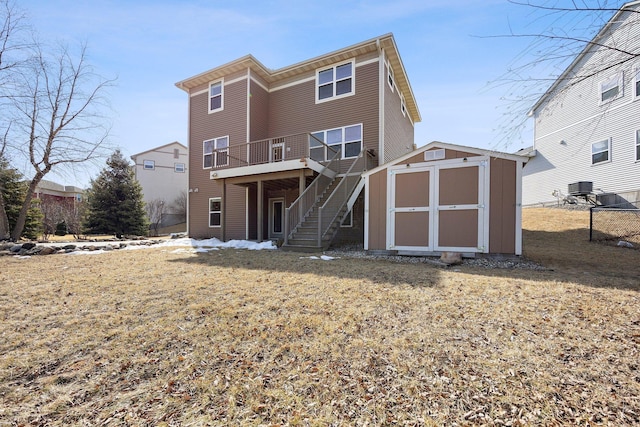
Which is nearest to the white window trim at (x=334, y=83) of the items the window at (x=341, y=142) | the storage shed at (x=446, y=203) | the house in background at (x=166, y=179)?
the window at (x=341, y=142)

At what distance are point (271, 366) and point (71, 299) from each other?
11.1 ft

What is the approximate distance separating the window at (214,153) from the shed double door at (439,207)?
8.96 m

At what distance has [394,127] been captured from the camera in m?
13.4

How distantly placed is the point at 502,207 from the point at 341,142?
273 inches

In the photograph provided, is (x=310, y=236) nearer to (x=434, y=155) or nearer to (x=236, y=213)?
(x=434, y=155)

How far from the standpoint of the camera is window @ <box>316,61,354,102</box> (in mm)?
12102

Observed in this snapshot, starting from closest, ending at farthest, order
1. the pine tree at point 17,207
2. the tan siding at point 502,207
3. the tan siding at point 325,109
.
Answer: the tan siding at point 502,207 → the tan siding at point 325,109 → the pine tree at point 17,207

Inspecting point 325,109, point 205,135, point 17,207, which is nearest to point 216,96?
point 205,135

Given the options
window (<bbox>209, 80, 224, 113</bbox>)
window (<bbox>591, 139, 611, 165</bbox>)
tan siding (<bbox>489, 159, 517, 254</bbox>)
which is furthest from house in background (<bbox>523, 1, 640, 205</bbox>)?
window (<bbox>209, 80, 224, 113</bbox>)

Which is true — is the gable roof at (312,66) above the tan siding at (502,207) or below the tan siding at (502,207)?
above

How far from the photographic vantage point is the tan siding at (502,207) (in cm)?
688

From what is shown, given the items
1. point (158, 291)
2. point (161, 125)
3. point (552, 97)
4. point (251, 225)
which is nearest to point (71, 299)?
point (158, 291)

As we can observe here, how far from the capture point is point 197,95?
1511cm

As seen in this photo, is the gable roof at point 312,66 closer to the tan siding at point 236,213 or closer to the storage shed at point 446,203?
the tan siding at point 236,213
